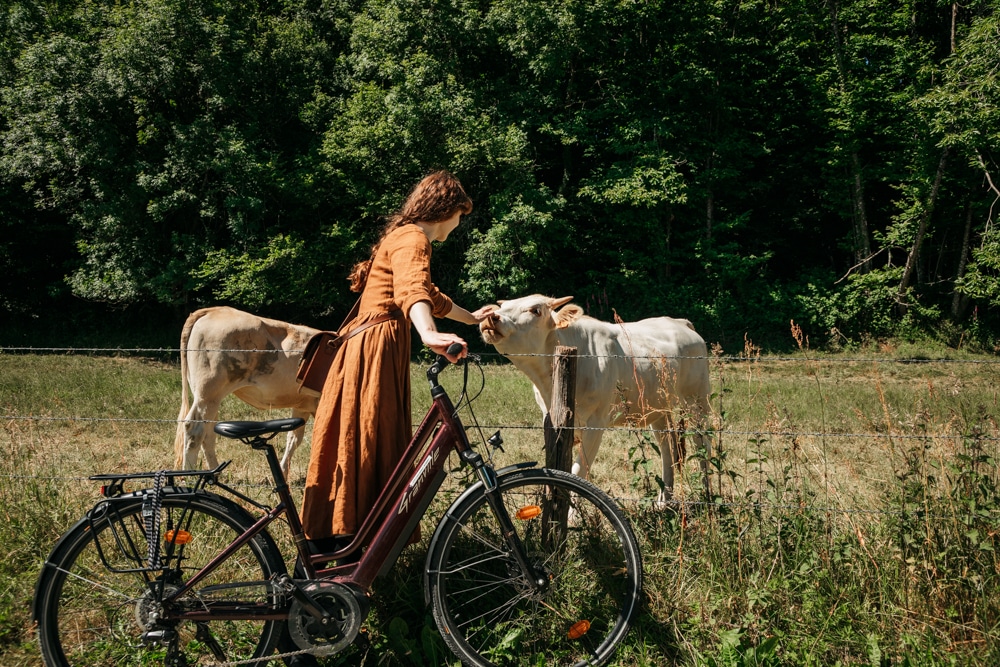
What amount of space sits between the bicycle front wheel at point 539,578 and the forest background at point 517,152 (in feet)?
48.5

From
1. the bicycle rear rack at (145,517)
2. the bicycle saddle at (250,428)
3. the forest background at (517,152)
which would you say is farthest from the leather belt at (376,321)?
the forest background at (517,152)

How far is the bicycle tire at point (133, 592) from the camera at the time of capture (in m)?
2.87

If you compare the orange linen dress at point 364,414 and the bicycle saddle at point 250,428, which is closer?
the bicycle saddle at point 250,428

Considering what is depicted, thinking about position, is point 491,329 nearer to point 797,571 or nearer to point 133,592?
point 797,571

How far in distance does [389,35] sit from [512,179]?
5.88m

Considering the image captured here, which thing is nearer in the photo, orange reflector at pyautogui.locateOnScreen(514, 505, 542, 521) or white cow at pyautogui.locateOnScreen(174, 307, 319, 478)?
orange reflector at pyautogui.locateOnScreen(514, 505, 542, 521)

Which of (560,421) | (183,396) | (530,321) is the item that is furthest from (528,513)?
(183,396)

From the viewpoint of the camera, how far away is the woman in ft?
9.72

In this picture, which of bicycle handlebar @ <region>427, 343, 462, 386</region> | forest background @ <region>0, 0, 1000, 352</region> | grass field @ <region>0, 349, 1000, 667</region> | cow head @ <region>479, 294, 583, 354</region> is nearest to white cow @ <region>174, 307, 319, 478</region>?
grass field @ <region>0, 349, 1000, 667</region>

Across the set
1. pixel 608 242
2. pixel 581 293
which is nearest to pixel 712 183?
pixel 608 242

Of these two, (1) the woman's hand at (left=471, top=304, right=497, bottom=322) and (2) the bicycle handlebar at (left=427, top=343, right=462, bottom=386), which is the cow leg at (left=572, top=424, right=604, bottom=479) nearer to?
(1) the woman's hand at (left=471, top=304, right=497, bottom=322)

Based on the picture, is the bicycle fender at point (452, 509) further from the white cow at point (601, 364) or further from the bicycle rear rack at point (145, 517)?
the white cow at point (601, 364)

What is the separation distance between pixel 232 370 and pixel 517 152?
43.4 feet

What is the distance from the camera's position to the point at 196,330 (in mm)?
6840
